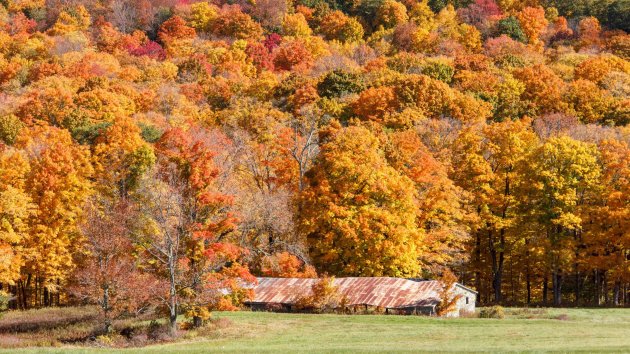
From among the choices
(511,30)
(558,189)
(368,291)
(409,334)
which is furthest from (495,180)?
(511,30)

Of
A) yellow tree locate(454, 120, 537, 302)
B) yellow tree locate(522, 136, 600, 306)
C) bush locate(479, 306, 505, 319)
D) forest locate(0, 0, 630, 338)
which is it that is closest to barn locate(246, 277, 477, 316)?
bush locate(479, 306, 505, 319)

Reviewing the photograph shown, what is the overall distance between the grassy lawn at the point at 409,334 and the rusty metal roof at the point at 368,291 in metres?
3.02

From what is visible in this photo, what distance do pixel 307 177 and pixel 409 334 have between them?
958 inches

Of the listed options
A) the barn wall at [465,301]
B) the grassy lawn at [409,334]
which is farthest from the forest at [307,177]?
the grassy lawn at [409,334]

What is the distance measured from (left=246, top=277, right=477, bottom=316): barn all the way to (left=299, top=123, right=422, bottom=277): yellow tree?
365 cm

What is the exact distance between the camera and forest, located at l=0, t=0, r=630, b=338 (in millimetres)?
50281

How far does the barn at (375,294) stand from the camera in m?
51.2

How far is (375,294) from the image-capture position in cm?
5219

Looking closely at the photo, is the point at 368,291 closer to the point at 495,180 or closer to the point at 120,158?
the point at 495,180

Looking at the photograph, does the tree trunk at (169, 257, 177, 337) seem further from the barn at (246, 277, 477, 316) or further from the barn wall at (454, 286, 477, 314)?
the barn wall at (454, 286, 477, 314)

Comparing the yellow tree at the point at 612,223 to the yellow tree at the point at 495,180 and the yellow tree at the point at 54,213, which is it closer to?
the yellow tree at the point at 495,180

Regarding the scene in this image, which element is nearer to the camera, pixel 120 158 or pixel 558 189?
pixel 558 189

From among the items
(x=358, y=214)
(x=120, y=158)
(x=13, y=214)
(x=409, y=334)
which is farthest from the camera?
(x=120, y=158)

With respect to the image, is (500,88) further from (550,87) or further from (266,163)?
(266,163)
